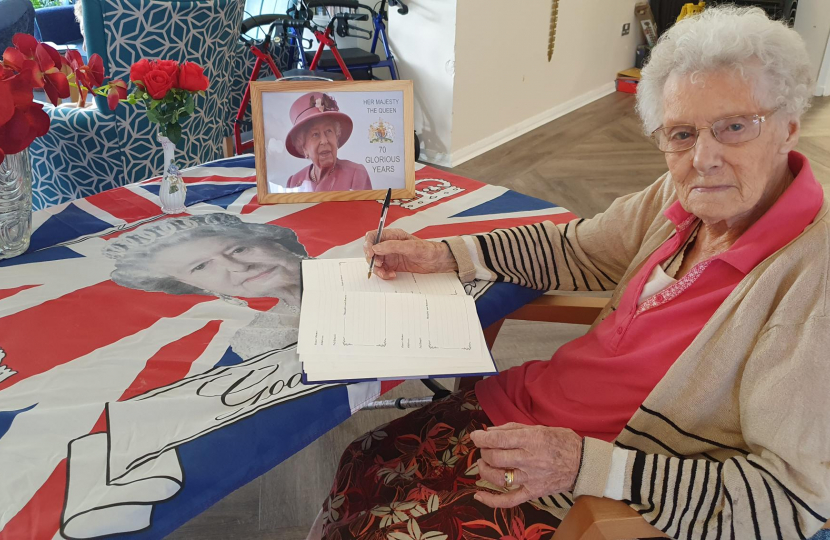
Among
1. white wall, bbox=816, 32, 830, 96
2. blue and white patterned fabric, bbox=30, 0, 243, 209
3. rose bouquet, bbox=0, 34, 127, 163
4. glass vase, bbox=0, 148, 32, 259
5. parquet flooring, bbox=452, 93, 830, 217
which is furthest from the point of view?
white wall, bbox=816, 32, 830, 96

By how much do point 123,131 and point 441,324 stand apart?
1.94 meters

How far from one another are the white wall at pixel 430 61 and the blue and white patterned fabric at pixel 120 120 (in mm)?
1468

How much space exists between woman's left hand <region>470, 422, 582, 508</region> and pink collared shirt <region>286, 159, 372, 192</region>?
2.60 feet

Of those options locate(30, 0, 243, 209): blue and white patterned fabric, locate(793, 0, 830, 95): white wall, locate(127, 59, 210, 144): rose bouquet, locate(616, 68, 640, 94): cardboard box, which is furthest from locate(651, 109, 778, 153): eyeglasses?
locate(793, 0, 830, 95): white wall

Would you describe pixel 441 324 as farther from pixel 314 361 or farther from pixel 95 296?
pixel 95 296

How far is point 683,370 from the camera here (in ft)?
3.11

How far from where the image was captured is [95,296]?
1101mm

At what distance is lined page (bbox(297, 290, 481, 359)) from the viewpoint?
0.99 meters

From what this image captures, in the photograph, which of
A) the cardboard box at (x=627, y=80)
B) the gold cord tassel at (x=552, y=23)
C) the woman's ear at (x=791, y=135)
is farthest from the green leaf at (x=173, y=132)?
the cardboard box at (x=627, y=80)

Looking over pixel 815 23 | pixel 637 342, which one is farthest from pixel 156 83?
pixel 815 23

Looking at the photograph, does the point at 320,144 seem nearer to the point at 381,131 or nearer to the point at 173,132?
the point at 381,131

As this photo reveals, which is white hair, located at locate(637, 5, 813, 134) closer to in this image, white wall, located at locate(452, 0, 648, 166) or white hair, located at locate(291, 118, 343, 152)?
→ white hair, located at locate(291, 118, 343, 152)

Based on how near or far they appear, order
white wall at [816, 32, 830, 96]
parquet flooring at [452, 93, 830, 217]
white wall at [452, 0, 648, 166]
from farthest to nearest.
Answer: white wall at [816, 32, 830, 96] < white wall at [452, 0, 648, 166] < parquet flooring at [452, 93, 830, 217]

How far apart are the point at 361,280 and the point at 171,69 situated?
24.6 inches
